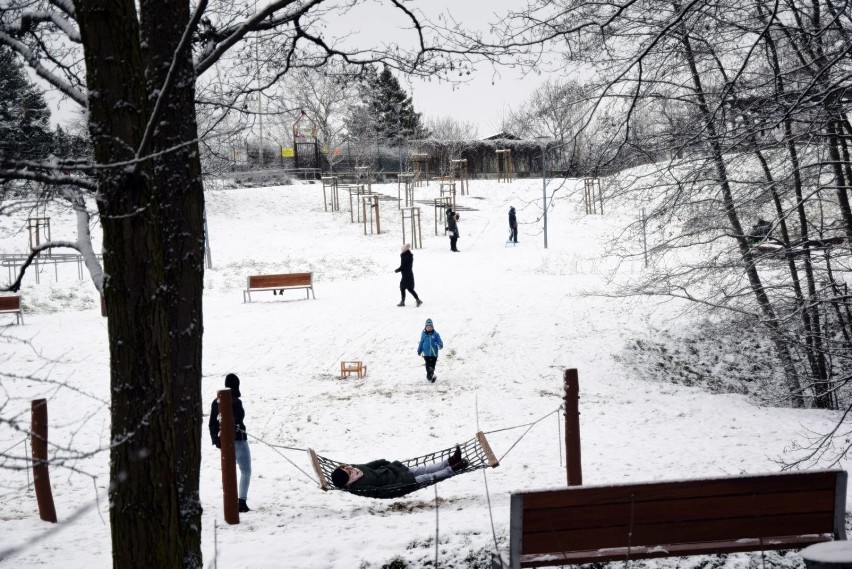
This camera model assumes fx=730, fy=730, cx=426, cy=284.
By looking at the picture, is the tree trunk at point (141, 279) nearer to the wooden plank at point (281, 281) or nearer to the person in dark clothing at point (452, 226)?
the wooden plank at point (281, 281)

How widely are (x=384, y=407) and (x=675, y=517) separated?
24.1 ft

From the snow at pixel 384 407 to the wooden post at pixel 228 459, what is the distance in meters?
0.15

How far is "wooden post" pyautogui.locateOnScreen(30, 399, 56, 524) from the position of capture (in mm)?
6723

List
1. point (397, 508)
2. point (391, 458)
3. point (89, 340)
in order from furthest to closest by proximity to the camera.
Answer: point (89, 340) → point (391, 458) → point (397, 508)

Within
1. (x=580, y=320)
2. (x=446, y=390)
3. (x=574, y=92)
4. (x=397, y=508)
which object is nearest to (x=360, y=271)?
(x=580, y=320)

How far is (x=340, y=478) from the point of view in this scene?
24.3 feet

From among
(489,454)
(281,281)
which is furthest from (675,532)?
Result: (281,281)

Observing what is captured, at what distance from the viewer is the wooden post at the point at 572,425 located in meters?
7.10

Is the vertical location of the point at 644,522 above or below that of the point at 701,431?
above

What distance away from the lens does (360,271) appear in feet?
89.1

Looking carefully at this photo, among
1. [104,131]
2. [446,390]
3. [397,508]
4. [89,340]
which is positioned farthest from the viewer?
[89,340]

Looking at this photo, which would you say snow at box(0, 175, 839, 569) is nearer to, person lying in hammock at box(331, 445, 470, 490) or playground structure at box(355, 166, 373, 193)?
person lying in hammock at box(331, 445, 470, 490)

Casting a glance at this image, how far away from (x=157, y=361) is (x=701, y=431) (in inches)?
326

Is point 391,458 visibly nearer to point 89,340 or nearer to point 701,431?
point 701,431
